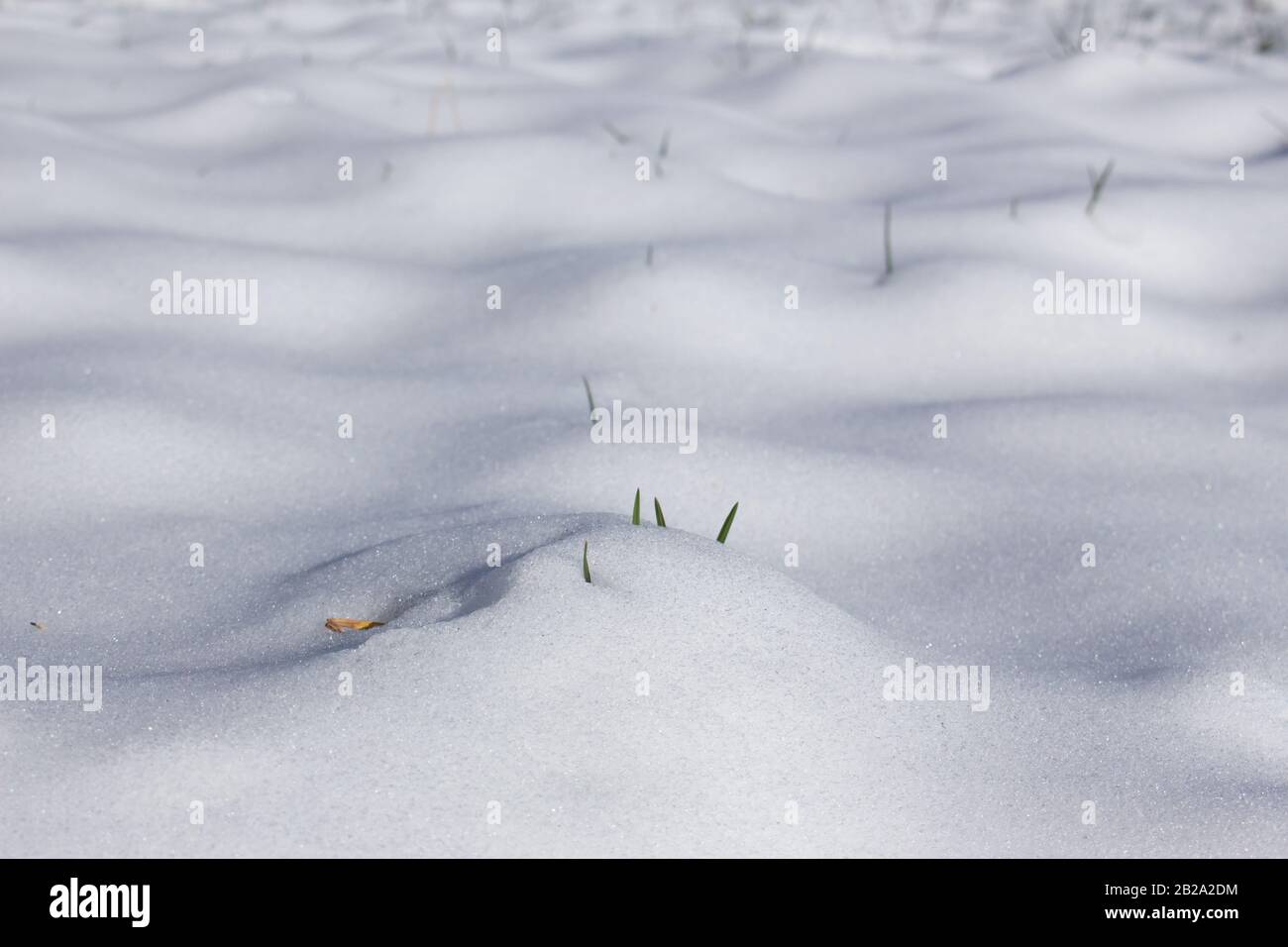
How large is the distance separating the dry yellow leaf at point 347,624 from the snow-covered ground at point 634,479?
3cm

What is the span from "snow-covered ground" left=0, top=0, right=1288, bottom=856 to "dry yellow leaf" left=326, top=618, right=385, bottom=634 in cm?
3

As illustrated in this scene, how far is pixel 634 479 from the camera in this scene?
141cm

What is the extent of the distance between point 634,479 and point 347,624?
17.3 inches

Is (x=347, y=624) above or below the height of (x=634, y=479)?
below

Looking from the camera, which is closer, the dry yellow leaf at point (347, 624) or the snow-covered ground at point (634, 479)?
the snow-covered ground at point (634, 479)

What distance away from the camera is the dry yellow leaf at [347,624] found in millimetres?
1065

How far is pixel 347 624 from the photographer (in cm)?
107

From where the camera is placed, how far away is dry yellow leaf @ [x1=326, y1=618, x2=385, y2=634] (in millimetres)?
1065

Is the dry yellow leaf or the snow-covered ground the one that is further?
the dry yellow leaf

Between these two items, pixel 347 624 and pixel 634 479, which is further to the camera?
pixel 634 479

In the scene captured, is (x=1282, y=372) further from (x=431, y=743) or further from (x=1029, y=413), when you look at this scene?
(x=431, y=743)

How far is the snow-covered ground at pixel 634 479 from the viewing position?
0.92 m
